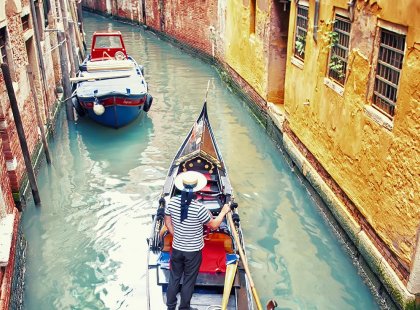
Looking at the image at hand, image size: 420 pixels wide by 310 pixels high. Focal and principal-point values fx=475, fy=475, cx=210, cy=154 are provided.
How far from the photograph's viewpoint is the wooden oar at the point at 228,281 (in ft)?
11.5

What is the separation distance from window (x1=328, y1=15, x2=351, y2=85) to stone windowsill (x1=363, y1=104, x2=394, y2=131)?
814 mm

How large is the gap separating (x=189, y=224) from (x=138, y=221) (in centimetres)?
261

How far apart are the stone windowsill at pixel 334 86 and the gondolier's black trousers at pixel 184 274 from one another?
9.35 ft

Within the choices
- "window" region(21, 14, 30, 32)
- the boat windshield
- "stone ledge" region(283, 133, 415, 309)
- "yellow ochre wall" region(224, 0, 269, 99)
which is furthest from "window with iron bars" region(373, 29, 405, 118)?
the boat windshield

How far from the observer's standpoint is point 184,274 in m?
3.52

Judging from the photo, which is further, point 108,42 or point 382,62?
point 108,42

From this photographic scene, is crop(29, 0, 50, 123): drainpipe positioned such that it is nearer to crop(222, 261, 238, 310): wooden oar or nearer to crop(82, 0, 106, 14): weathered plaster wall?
crop(222, 261, 238, 310): wooden oar

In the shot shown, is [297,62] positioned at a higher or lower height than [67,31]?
lower

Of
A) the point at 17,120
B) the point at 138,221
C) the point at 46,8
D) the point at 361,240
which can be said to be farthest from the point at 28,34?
the point at 361,240

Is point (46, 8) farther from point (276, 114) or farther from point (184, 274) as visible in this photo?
point (184, 274)

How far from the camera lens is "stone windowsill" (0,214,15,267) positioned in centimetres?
374

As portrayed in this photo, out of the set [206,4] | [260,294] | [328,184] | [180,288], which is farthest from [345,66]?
[206,4]

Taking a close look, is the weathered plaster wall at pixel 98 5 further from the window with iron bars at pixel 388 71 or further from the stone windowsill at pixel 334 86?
the window with iron bars at pixel 388 71

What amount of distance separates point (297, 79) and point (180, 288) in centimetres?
428
